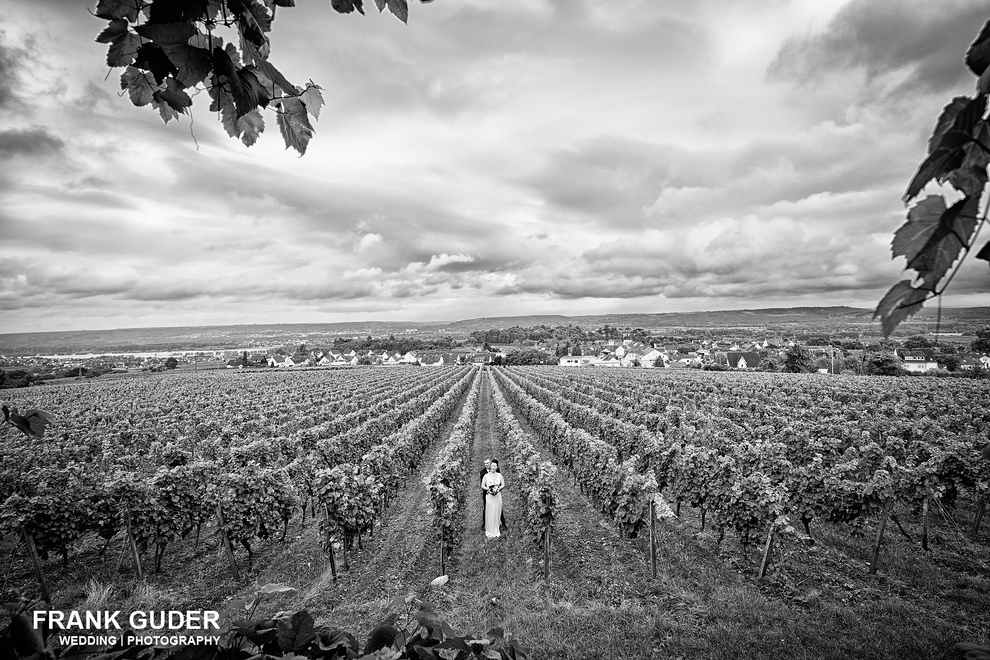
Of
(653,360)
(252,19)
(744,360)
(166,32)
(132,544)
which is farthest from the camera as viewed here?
(653,360)

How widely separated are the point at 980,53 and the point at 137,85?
263 cm

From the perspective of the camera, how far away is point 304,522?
12555 mm

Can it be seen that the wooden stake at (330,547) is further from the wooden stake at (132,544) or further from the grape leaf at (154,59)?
the grape leaf at (154,59)

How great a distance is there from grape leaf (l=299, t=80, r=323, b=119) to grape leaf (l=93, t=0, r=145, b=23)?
1.70ft

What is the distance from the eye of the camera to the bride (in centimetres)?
1110

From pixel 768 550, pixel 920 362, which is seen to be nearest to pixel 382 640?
pixel 768 550

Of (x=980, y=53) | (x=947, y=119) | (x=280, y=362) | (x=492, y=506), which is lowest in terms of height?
(x=280, y=362)

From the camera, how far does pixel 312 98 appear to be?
1.71 meters

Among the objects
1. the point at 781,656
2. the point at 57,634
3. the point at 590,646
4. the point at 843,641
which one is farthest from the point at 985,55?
the point at 843,641

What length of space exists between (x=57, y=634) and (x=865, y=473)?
15829 mm

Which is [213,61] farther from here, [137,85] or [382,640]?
[382,640]

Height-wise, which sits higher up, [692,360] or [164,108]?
[164,108]

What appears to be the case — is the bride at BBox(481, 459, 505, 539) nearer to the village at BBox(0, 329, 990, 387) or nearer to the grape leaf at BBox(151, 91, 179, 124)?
the grape leaf at BBox(151, 91, 179, 124)

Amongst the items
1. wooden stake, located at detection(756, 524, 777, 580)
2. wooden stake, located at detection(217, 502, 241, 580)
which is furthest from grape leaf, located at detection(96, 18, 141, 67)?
→ wooden stake, located at detection(756, 524, 777, 580)
